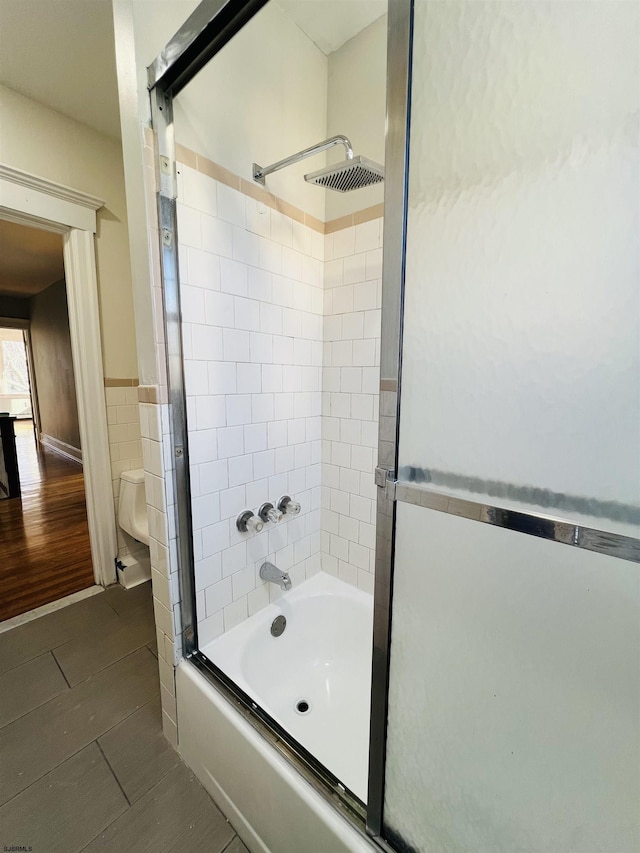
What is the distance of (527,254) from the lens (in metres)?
0.48

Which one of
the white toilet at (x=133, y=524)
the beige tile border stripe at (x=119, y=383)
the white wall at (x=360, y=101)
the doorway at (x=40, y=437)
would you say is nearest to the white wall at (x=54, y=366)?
the doorway at (x=40, y=437)

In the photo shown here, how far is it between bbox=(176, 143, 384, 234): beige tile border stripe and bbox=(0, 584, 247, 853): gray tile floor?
2.07m

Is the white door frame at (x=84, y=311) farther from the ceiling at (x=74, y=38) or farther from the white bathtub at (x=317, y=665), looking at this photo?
the white bathtub at (x=317, y=665)

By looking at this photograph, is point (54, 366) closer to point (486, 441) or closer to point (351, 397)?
point (351, 397)

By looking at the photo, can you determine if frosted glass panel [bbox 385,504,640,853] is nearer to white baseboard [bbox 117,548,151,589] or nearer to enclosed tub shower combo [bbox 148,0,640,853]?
enclosed tub shower combo [bbox 148,0,640,853]

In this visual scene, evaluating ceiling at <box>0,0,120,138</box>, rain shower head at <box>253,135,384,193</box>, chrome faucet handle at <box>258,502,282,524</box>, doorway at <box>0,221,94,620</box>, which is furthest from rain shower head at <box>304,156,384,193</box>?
doorway at <box>0,221,94,620</box>

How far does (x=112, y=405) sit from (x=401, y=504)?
211 cm

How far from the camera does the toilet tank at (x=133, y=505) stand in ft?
6.78

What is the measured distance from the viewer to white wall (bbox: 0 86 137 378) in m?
1.69

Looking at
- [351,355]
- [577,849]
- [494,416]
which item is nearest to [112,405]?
[351,355]

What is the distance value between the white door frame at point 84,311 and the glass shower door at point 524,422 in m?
2.06

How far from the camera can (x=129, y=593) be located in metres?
2.12

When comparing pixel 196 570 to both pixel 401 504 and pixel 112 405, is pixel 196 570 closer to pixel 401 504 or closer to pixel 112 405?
pixel 401 504

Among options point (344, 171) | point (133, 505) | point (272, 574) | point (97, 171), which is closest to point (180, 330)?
point (344, 171)
